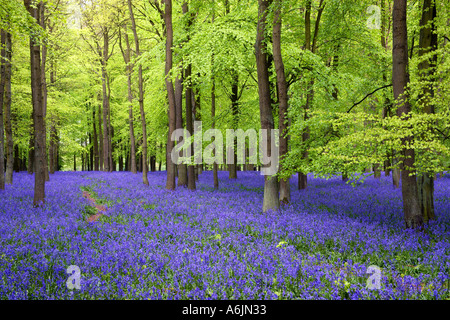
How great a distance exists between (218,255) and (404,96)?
637cm

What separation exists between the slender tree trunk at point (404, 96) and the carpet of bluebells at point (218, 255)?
1.66 feet

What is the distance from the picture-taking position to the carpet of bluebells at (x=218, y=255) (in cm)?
418

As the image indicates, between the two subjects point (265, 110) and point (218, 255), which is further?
point (265, 110)

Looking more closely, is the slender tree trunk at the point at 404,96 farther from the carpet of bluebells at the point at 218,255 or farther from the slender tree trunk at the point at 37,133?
the slender tree trunk at the point at 37,133

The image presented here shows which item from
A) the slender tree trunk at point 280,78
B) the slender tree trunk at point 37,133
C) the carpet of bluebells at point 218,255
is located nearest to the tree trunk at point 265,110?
the slender tree trunk at point 280,78

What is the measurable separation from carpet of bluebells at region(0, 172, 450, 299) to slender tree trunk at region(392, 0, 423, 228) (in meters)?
0.51

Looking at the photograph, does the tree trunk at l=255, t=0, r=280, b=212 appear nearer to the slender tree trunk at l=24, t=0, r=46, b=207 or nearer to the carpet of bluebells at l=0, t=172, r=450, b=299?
the carpet of bluebells at l=0, t=172, r=450, b=299

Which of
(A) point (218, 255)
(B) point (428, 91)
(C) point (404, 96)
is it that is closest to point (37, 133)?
(A) point (218, 255)

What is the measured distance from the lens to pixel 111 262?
5.23 metres

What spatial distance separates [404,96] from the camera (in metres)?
7.53

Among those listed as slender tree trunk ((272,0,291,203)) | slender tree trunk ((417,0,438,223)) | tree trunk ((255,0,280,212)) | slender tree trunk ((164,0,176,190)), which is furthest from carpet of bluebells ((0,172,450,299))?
slender tree trunk ((164,0,176,190))

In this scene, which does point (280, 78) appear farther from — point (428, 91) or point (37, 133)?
point (37, 133)

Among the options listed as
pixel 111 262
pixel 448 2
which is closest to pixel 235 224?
pixel 111 262

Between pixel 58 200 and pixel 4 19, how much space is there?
625 centimetres
